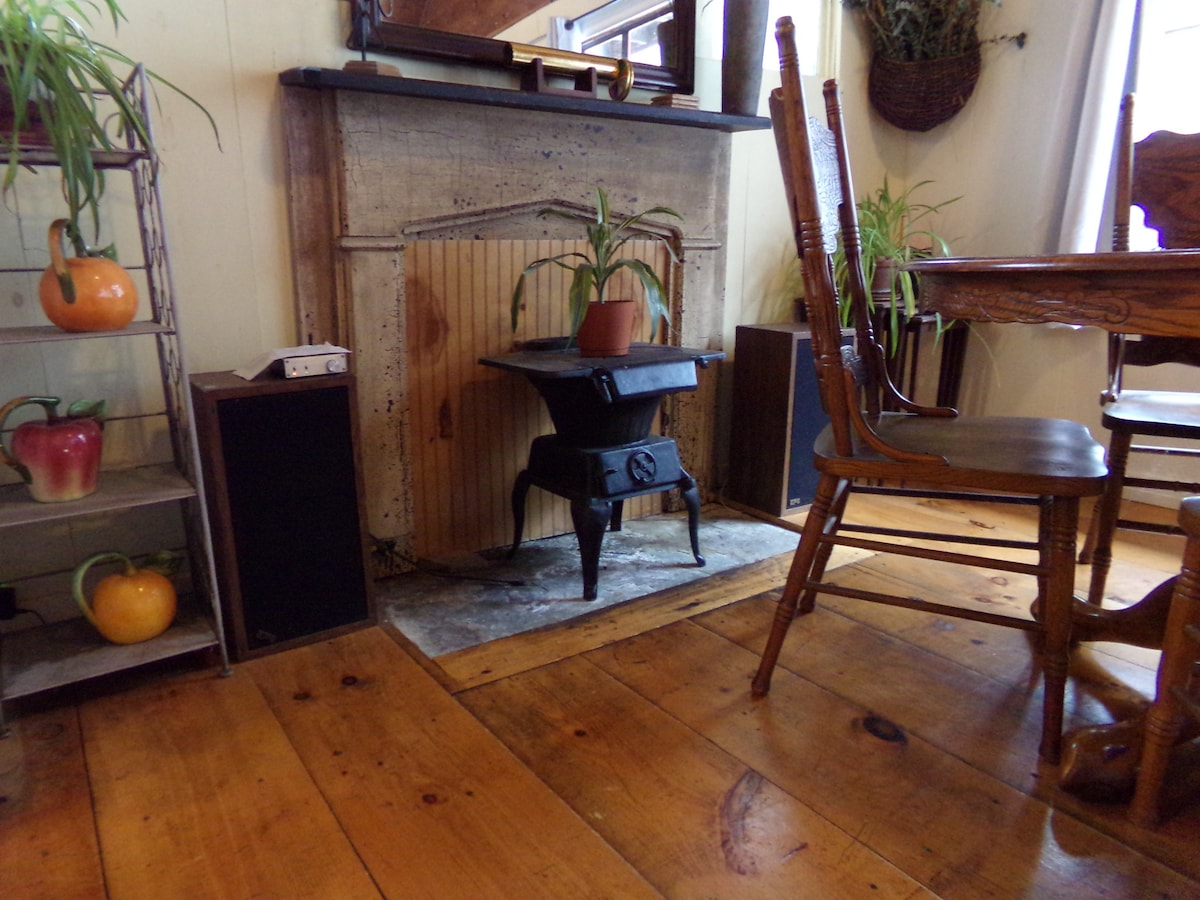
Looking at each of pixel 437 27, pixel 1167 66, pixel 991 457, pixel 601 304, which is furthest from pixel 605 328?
pixel 1167 66

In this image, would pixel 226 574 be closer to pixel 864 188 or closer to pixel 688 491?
pixel 688 491

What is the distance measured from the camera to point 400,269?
208 cm

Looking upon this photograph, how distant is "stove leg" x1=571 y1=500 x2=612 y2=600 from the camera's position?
2014 mm

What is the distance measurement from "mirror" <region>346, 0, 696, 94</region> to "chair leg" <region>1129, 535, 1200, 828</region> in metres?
1.88

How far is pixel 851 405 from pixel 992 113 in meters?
2.09

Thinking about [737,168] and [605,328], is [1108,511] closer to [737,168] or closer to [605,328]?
[605,328]

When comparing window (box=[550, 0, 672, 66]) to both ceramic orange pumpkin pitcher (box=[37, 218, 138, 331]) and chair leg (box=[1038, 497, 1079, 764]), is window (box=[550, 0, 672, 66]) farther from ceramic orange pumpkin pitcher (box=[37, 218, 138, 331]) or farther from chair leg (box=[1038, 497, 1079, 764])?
chair leg (box=[1038, 497, 1079, 764])

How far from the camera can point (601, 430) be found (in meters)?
2.06

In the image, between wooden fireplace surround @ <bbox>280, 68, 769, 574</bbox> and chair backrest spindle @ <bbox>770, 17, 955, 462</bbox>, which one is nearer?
chair backrest spindle @ <bbox>770, 17, 955, 462</bbox>

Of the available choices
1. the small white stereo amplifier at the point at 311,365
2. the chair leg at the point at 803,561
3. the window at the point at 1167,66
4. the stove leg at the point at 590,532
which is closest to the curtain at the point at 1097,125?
the window at the point at 1167,66

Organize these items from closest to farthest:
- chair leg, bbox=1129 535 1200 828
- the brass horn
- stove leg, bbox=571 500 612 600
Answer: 1. chair leg, bbox=1129 535 1200 828
2. stove leg, bbox=571 500 612 600
3. the brass horn

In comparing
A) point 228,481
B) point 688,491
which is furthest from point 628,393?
point 228,481

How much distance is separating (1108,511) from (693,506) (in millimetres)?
994

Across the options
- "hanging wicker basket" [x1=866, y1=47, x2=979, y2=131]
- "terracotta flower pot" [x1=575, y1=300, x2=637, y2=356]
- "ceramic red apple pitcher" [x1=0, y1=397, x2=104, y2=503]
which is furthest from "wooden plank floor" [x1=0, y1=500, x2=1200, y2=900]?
"hanging wicker basket" [x1=866, y1=47, x2=979, y2=131]
